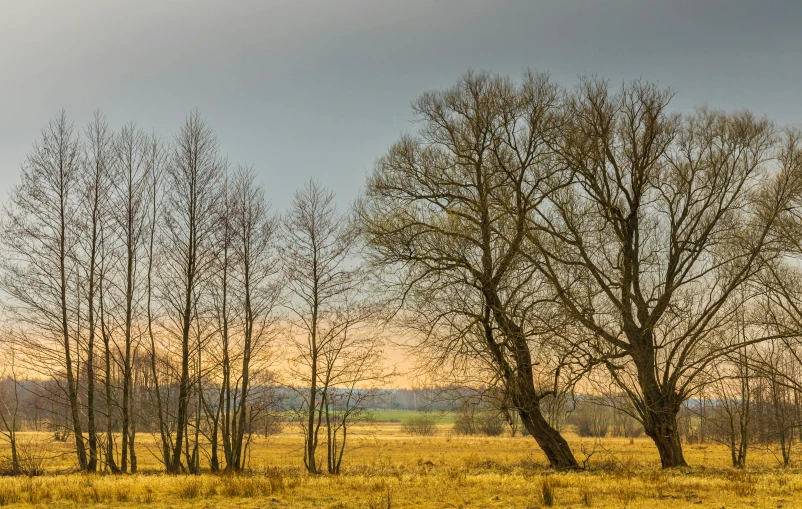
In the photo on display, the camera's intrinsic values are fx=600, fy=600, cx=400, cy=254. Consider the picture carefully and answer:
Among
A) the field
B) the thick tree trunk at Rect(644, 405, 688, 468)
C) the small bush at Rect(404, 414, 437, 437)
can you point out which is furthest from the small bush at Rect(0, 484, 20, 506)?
the small bush at Rect(404, 414, 437, 437)

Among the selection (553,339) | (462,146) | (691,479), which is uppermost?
(462,146)

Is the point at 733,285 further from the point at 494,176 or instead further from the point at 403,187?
the point at 403,187

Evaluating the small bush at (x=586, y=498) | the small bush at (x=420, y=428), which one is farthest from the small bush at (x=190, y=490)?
the small bush at (x=420, y=428)

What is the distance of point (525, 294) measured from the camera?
713 inches

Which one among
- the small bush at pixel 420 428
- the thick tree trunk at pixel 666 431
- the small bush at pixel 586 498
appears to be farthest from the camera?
the small bush at pixel 420 428

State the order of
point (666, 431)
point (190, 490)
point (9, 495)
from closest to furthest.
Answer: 1. point (9, 495)
2. point (190, 490)
3. point (666, 431)

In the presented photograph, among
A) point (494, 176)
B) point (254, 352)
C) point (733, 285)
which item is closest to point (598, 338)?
point (733, 285)

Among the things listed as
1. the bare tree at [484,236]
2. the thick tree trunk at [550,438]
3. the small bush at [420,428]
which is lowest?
the small bush at [420,428]

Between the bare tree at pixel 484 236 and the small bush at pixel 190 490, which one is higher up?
the bare tree at pixel 484 236

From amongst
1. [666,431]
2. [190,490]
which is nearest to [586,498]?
[190,490]

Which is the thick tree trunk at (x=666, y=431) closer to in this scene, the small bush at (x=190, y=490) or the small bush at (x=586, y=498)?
the small bush at (x=586, y=498)

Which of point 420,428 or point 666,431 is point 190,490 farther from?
point 420,428

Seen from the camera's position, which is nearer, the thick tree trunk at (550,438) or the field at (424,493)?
the field at (424,493)

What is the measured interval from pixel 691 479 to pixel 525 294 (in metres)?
6.63
